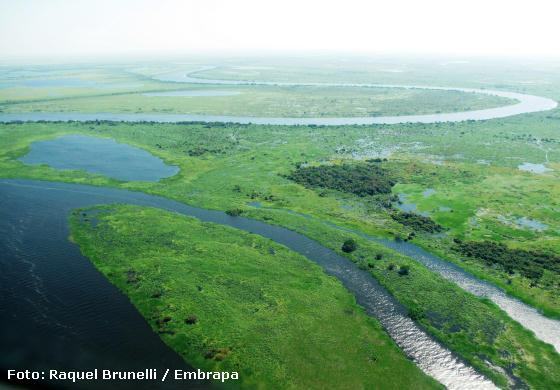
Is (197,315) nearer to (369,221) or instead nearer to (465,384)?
(465,384)

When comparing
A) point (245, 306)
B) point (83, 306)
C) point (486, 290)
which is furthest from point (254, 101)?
point (83, 306)

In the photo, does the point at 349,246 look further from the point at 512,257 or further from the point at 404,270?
the point at 512,257

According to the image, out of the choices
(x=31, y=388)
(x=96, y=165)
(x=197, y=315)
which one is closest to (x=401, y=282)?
(x=197, y=315)

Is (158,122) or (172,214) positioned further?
(158,122)

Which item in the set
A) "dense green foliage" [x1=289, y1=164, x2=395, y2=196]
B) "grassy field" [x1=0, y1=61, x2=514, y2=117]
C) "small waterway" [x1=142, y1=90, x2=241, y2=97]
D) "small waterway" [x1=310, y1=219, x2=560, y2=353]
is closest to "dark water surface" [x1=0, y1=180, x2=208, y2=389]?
"small waterway" [x1=310, y1=219, x2=560, y2=353]

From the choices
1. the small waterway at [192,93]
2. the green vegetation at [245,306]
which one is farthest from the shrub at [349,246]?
the small waterway at [192,93]

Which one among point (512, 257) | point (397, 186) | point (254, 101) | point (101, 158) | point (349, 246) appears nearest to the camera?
point (512, 257)

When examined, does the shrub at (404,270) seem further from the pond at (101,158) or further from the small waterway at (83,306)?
the pond at (101,158)
